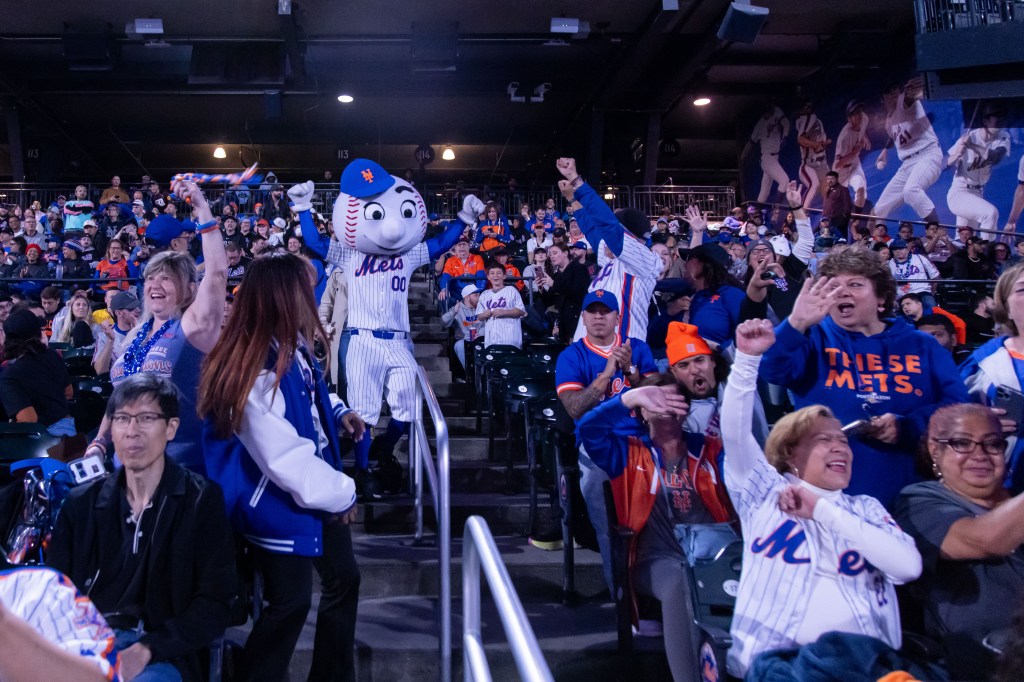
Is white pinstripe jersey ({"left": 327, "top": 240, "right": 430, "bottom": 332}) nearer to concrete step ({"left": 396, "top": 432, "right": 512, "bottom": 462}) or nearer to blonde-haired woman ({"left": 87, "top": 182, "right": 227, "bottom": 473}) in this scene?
concrete step ({"left": 396, "top": 432, "right": 512, "bottom": 462})

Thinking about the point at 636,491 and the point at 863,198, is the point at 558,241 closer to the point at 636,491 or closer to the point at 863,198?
the point at 636,491

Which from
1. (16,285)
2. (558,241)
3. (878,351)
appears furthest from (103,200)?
(878,351)

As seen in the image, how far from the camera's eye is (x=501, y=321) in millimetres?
7523

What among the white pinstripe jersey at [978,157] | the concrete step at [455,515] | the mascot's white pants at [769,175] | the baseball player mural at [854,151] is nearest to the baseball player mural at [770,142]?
the mascot's white pants at [769,175]

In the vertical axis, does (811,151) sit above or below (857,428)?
above

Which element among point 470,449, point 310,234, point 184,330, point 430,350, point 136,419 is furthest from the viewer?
point 430,350

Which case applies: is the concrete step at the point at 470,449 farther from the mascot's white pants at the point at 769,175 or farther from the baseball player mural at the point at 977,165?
the mascot's white pants at the point at 769,175

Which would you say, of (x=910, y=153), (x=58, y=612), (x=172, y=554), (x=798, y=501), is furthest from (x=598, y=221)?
(x=910, y=153)

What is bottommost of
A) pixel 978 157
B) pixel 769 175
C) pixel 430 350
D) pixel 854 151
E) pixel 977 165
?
pixel 430 350

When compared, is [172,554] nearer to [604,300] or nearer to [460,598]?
[460,598]

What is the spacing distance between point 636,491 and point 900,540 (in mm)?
1126

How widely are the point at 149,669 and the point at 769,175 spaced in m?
19.1

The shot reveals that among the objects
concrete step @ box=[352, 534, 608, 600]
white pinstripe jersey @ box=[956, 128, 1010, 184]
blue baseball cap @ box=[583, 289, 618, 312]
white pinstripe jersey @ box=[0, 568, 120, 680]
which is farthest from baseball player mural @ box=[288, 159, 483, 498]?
white pinstripe jersey @ box=[956, 128, 1010, 184]

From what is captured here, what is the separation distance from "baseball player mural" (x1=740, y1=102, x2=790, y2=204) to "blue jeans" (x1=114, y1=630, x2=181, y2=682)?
18206mm
